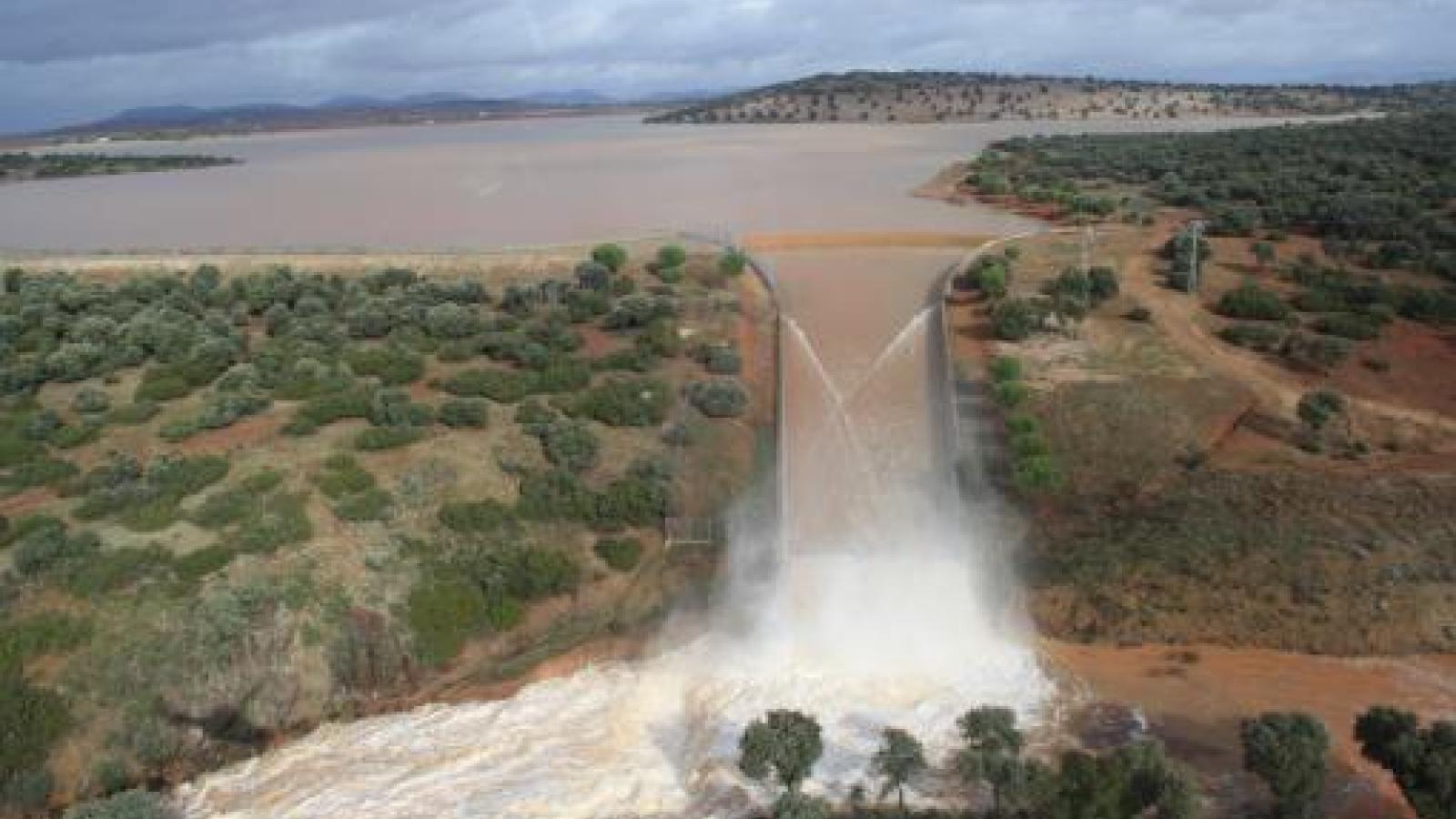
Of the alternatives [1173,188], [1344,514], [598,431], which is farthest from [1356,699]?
[1173,188]

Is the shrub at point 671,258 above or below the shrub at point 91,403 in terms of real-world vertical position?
above

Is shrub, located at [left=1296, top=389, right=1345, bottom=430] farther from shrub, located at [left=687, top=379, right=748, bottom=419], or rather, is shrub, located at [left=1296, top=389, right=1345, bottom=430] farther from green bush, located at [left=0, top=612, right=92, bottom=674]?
green bush, located at [left=0, top=612, right=92, bottom=674]

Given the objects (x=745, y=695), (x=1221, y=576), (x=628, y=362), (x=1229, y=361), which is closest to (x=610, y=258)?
(x=628, y=362)

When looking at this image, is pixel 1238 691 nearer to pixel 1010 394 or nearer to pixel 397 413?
pixel 1010 394

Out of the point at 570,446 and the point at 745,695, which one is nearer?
the point at 745,695

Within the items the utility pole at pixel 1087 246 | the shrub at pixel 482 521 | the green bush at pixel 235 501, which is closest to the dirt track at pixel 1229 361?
the utility pole at pixel 1087 246

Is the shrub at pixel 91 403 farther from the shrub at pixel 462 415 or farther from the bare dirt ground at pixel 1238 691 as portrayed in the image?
the bare dirt ground at pixel 1238 691

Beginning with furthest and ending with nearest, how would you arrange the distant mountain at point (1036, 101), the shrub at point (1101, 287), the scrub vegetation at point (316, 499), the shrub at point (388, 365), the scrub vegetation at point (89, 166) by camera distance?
1. the distant mountain at point (1036, 101)
2. the scrub vegetation at point (89, 166)
3. the shrub at point (1101, 287)
4. the shrub at point (388, 365)
5. the scrub vegetation at point (316, 499)
